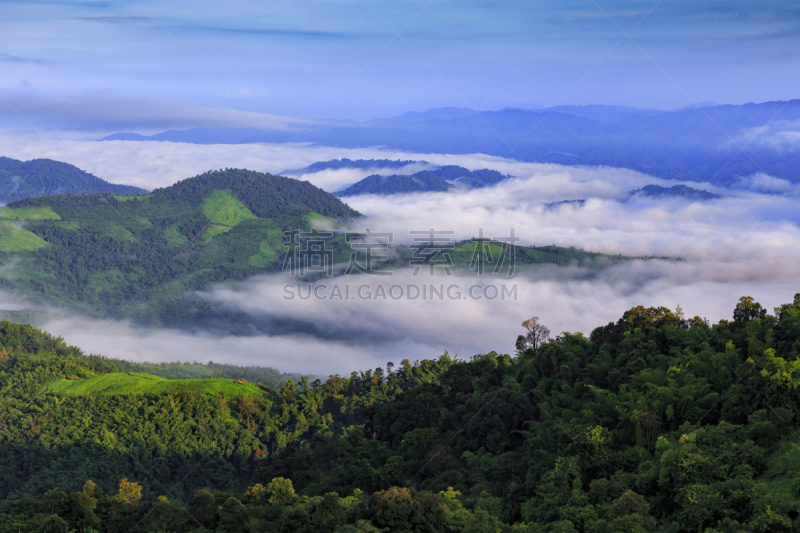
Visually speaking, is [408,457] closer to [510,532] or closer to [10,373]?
[510,532]

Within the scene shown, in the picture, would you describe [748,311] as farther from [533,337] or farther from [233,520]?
[233,520]

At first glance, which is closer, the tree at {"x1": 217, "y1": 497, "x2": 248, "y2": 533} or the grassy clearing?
the tree at {"x1": 217, "y1": 497, "x2": 248, "y2": 533}

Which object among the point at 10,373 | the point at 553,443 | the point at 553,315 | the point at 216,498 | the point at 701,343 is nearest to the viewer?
the point at 216,498

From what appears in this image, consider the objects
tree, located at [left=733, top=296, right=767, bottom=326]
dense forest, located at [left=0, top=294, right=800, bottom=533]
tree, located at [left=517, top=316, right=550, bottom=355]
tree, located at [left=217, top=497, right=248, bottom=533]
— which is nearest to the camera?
dense forest, located at [left=0, top=294, right=800, bottom=533]

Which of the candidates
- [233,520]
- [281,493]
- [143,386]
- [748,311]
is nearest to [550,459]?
[281,493]

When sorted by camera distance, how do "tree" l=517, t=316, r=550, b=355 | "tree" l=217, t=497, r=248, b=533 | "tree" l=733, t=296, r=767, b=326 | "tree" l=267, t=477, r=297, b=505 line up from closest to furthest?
"tree" l=217, t=497, r=248, b=533 → "tree" l=267, t=477, r=297, b=505 → "tree" l=733, t=296, r=767, b=326 → "tree" l=517, t=316, r=550, b=355

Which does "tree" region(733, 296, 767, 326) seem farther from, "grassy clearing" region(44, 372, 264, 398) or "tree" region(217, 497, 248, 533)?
"grassy clearing" region(44, 372, 264, 398)

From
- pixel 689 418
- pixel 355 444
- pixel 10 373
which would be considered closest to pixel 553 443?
pixel 689 418

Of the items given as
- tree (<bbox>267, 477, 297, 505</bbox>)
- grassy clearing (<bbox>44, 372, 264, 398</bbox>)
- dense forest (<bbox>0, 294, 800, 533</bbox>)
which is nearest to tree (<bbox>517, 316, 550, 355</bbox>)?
dense forest (<bbox>0, 294, 800, 533</bbox>)
